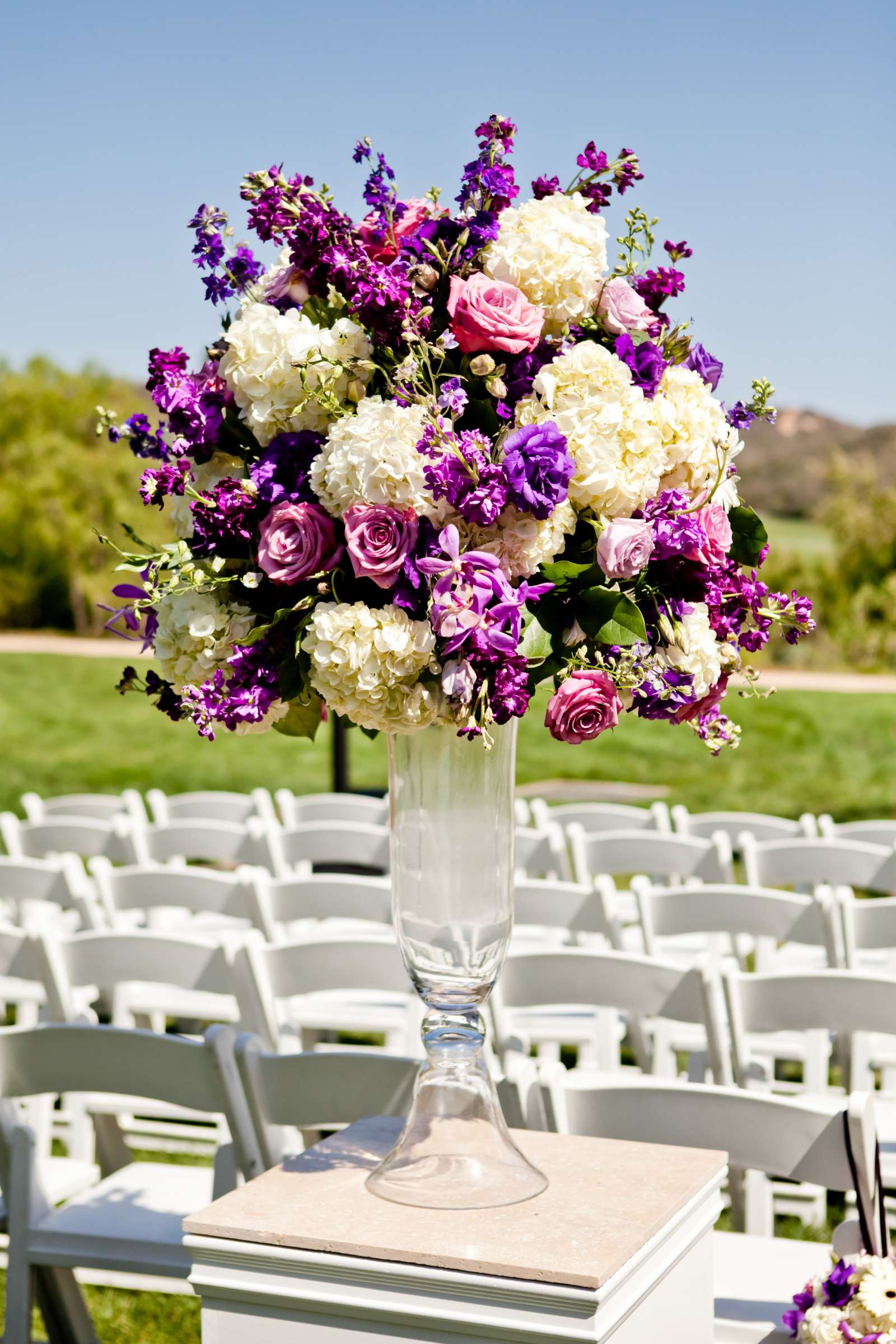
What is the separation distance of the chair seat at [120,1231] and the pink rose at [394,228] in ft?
6.72

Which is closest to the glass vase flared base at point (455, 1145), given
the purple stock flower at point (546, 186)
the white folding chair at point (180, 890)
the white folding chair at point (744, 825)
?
the purple stock flower at point (546, 186)

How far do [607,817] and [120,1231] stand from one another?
158 inches

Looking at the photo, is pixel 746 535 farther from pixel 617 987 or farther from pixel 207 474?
pixel 617 987

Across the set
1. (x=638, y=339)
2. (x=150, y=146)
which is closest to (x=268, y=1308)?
(x=638, y=339)

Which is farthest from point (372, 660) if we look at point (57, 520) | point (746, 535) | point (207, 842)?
point (57, 520)

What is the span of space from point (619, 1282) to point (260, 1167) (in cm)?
115

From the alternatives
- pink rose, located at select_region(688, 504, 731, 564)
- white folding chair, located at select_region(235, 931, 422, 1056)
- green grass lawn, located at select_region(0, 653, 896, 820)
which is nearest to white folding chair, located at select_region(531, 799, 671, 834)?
white folding chair, located at select_region(235, 931, 422, 1056)

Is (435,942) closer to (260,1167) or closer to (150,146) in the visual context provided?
(260,1167)

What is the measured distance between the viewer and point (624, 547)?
5.90 ft

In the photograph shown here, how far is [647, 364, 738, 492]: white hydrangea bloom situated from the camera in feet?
6.21

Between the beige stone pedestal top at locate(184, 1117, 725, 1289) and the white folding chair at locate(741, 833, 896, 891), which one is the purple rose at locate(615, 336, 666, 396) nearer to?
the beige stone pedestal top at locate(184, 1117, 725, 1289)

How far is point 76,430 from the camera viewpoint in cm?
2734

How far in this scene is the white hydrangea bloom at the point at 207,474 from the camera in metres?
2.06

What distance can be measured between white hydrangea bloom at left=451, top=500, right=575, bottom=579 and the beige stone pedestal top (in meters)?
0.86
